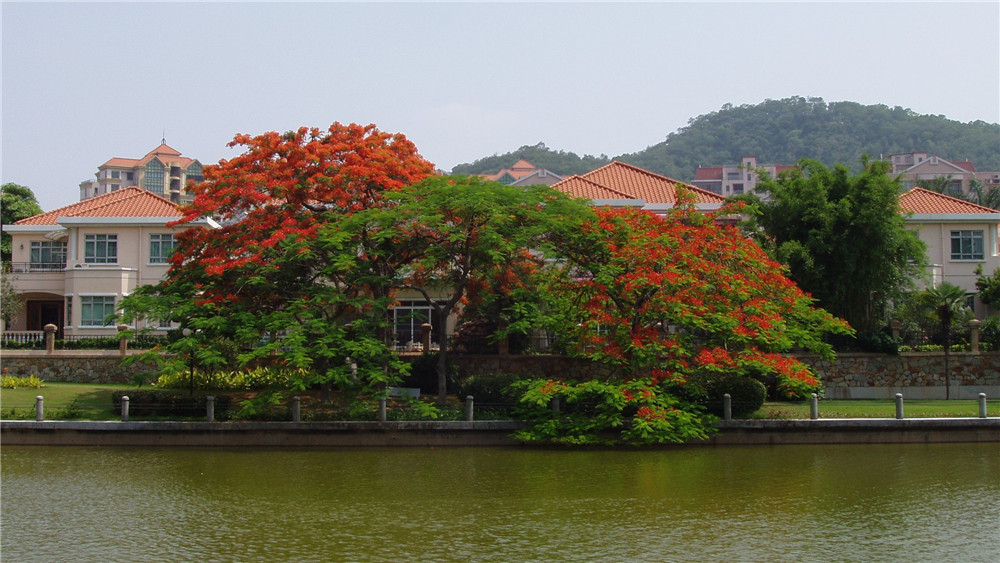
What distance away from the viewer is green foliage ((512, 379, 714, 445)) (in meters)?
21.2

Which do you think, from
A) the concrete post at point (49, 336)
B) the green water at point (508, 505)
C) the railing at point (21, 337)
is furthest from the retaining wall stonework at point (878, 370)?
the railing at point (21, 337)

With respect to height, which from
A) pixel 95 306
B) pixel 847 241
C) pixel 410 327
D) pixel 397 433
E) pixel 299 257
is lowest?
pixel 397 433

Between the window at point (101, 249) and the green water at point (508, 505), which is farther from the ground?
the window at point (101, 249)

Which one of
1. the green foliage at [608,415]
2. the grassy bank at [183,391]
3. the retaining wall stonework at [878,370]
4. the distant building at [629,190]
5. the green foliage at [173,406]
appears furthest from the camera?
the distant building at [629,190]

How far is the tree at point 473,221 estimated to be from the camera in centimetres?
2273

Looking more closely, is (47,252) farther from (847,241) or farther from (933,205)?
(933,205)

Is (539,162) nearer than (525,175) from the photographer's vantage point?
No

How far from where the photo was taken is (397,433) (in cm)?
2266

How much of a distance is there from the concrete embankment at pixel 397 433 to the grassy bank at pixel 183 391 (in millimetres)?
721

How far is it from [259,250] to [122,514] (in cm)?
929

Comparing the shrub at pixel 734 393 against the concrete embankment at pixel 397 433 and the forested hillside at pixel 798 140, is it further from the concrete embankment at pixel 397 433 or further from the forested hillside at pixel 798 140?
the forested hillside at pixel 798 140

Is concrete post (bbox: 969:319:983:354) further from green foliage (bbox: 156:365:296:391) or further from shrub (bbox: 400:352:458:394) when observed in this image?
green foliage (bbox: 156:365:296:391)

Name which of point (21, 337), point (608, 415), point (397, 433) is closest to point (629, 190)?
point (608, 415)

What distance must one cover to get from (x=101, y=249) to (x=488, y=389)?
20836 mm
